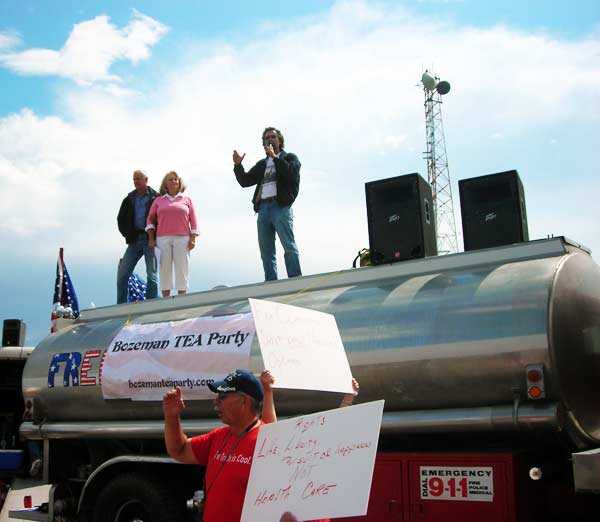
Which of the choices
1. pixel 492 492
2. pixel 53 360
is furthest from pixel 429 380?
pixel 53 360

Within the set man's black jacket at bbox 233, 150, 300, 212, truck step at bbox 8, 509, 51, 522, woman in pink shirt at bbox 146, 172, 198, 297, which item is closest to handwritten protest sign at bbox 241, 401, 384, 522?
man's black jacket at bbox 233, 150, 300, 212

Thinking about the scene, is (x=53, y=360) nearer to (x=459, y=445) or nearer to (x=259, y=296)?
(x=259, y=296)

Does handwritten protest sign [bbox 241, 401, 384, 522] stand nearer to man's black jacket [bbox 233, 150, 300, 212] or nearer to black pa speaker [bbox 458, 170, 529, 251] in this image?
black pa speaker [bbox 458, 170, 529, 251]

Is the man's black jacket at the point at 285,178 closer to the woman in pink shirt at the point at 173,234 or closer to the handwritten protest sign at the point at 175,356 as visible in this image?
the woman in pink shirt at the point at 173,234

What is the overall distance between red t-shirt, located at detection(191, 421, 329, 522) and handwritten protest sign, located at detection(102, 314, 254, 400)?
96.2 inches

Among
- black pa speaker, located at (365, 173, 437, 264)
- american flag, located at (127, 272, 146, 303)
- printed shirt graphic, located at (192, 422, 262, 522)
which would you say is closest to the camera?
printed shirt graphic, located at (192, 422, 262, 522)

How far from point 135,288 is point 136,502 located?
155 inches

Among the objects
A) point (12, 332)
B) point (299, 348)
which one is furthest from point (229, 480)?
point (12, 332)

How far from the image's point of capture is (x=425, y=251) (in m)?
6.52

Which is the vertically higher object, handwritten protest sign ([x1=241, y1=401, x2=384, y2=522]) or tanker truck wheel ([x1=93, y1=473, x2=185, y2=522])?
handwritten protest sign ([x1=241, y1=401, x2=384, y2=522])

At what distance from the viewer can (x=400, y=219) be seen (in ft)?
22.1

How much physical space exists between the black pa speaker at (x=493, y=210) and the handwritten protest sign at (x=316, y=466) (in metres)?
3.49

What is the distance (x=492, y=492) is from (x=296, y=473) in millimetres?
2231

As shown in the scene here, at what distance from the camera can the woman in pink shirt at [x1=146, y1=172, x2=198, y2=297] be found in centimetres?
894
